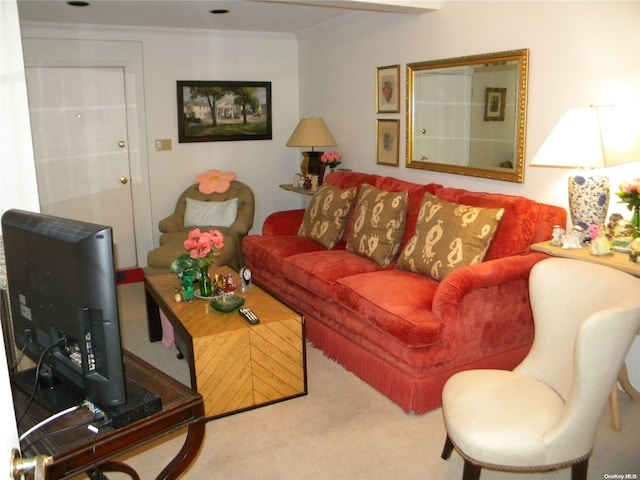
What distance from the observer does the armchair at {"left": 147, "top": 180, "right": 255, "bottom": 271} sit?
4668mm

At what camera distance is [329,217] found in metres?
4.21

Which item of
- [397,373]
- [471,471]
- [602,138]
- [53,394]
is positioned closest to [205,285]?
[397,373]

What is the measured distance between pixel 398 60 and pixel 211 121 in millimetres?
2122

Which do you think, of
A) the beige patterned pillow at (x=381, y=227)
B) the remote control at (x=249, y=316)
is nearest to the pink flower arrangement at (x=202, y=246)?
the remote control at (x=249, y=316)

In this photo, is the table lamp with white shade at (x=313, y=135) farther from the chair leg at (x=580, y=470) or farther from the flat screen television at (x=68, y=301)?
the flat screen television at (x=68, y=301)

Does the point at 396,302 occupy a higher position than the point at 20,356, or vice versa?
the point at 20,356

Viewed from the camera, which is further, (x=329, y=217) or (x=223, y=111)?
(x=223, y=111)

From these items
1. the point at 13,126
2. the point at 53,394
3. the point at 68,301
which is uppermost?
the point at 13,126

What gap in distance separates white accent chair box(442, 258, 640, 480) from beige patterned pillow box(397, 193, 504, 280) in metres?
0.77

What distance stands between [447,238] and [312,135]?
2248 millimetres

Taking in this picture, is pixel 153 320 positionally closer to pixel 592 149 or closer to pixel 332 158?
pixel 332 158

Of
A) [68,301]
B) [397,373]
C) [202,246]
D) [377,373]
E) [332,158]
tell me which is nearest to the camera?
[68,301]

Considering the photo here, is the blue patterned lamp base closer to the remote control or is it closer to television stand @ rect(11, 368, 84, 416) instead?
the remote control

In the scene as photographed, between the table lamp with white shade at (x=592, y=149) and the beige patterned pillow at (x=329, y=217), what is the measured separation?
5.55ft
